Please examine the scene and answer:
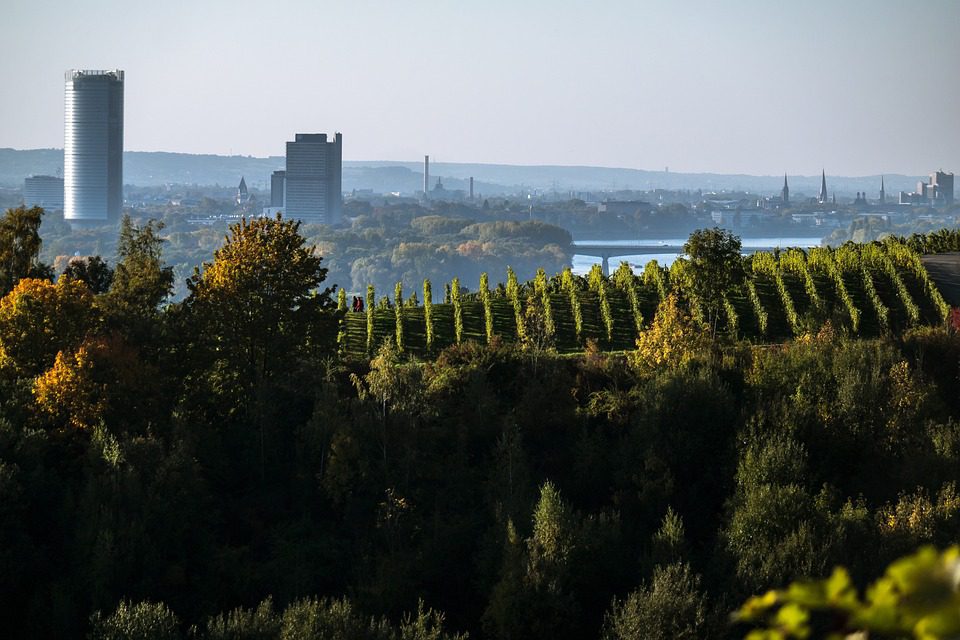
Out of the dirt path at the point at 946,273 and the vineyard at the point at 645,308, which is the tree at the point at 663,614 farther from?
the dirt path at the point at 946,273

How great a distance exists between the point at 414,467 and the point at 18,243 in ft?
51.9

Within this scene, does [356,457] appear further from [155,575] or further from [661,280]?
[661,280]

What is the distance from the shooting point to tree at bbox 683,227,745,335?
37688mm

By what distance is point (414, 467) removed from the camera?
92.3ft

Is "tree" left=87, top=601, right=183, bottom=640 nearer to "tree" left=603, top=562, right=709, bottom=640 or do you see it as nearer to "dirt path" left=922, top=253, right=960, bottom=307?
"tree" left=603, top=562, right=709, bottom=640

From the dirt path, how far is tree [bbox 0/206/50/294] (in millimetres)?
28748

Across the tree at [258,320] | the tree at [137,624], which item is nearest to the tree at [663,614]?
the tree at [137,624]

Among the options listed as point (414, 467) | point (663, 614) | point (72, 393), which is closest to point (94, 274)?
point (72, 393)

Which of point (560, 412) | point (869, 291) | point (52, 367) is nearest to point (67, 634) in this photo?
point (52, 367)

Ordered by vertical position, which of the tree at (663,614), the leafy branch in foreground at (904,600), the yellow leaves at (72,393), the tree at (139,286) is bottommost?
the tree at (663,614)

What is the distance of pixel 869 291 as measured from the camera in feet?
136

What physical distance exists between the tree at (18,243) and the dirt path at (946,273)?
28.7 metres

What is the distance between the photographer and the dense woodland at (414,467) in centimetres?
2370

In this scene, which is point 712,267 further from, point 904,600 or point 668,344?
point 904,600
